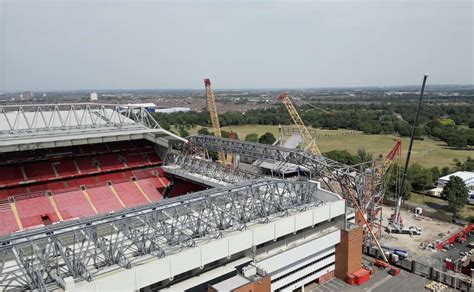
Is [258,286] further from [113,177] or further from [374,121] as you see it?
[374,121]

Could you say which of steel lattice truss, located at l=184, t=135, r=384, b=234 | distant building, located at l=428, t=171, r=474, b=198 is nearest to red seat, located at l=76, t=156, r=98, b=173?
steel lattice truss, located at l=184, t=135, r=384, b=234

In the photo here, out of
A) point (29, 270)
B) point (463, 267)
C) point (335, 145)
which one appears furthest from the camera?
point (335, 145)

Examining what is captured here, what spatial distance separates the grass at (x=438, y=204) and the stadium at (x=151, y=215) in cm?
1992

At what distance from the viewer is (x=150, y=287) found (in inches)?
867

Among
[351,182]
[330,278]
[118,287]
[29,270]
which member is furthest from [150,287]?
[351,182]

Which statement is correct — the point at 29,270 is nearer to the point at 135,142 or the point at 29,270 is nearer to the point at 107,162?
the point at 107,162

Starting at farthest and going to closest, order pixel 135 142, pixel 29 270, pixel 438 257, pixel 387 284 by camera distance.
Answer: pixel 135 142
pixel 438 257
pixel 387 284
pixel 29 270

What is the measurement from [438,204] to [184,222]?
141 feet

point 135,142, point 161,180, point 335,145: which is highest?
point 135,142

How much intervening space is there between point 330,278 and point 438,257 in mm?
12524

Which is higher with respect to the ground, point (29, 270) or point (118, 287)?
point (29, 270)

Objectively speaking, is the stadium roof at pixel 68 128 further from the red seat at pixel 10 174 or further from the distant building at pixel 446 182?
the distant building at pixel 446 182

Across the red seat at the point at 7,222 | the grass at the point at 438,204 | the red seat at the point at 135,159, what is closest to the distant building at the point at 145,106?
the red seat at the point at 135,159

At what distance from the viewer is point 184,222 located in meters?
24.4
